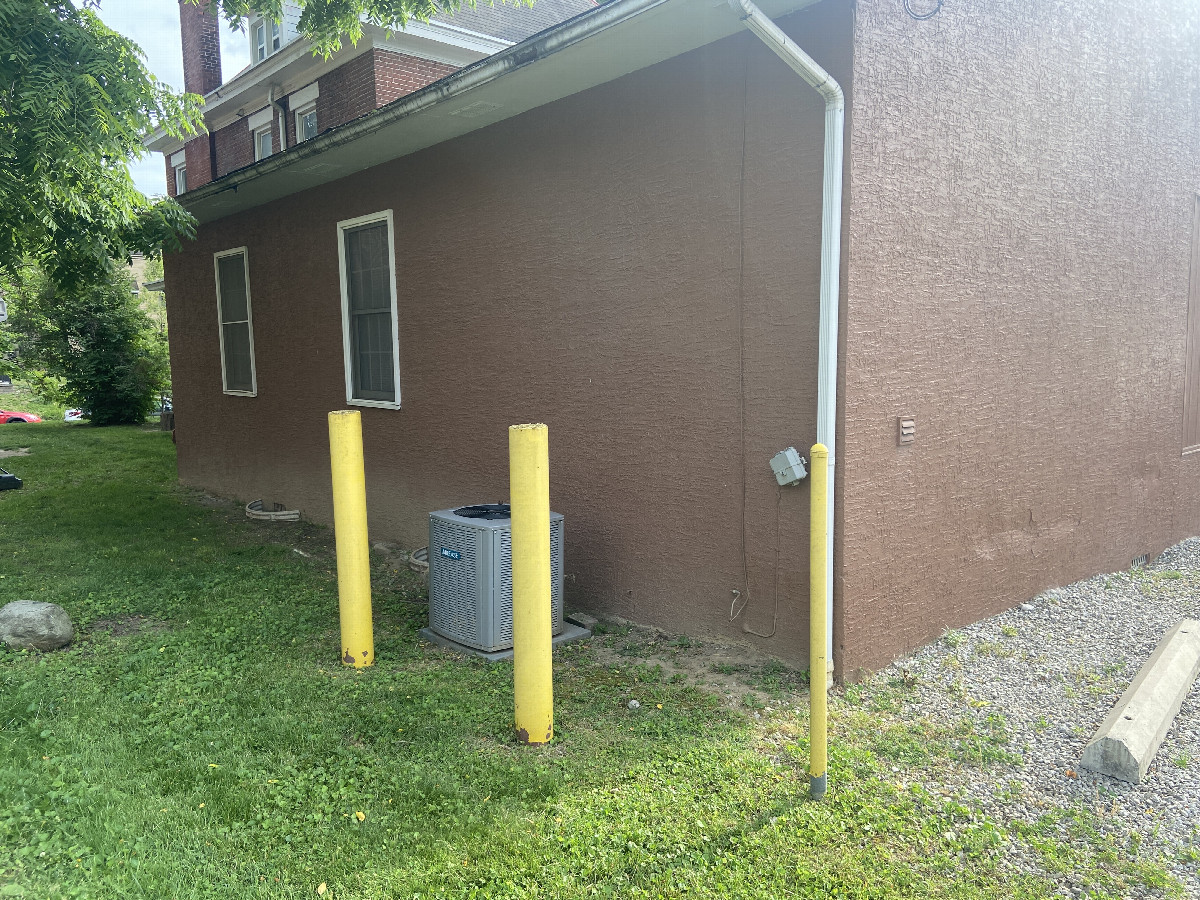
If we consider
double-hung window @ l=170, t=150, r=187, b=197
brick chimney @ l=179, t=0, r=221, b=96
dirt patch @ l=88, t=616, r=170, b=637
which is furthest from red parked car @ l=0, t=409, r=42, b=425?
dirt patch @ l=88, t=616, r=170, b=637

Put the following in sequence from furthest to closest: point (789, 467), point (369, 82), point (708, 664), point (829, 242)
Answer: point (369, 82)
point (708, 664)
point (789, 467)
point (829, 242)

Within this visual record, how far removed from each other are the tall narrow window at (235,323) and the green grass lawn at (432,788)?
494cm

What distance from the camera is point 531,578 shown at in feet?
12.0

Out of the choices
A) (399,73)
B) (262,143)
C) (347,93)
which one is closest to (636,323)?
(399,73)

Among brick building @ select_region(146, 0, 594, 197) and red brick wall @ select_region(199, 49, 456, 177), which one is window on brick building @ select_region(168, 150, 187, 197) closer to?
brick building @ select_region(146, 0, 594, 197)

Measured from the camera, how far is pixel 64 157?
5301mm

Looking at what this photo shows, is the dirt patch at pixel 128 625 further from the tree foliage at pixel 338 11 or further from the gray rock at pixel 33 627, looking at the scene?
the tree foliage at pixel 338 11

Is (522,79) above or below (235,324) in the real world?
above

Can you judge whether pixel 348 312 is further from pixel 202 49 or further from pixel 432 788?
pixel 202 49

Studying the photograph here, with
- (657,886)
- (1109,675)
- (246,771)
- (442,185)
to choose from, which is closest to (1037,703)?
(1109,675)

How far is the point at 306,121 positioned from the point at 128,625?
40.7 ft

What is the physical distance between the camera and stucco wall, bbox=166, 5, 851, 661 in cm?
442

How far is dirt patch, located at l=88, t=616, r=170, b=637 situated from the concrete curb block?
5181mm

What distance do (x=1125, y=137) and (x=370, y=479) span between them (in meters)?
6.65
